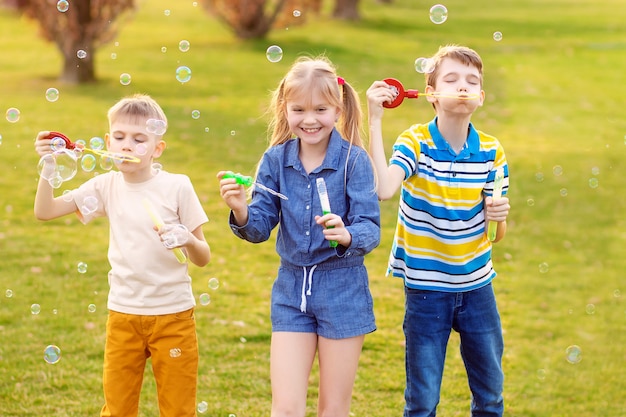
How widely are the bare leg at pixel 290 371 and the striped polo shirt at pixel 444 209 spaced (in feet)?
1.72

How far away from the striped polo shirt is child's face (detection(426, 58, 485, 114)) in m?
0.15

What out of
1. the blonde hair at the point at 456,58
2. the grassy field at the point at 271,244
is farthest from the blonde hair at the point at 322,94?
the grassy field at the point at 271,244

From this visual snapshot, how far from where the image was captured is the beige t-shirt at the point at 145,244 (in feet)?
11.6

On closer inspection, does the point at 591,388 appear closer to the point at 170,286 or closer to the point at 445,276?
the point at 445,276

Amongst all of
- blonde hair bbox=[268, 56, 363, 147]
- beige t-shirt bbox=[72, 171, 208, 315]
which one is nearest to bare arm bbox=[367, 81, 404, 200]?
blonde hair bbox=[268, 56, 363, 147]

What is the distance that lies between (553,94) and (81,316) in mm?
10046

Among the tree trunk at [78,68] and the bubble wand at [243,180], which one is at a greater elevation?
the tree trunk at [78,68]

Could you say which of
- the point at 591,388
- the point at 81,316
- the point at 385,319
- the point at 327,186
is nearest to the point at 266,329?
the point at 385,319

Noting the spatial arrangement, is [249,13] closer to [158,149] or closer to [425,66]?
[425,66]

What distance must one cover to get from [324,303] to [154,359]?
2.33 ft

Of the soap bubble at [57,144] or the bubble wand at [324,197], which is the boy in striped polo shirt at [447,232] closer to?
the bubble wand at [324,197]

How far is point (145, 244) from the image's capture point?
11.6 ft

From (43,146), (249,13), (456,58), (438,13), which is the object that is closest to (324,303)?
(456,58)

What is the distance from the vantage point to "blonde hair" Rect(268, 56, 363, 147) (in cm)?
342
